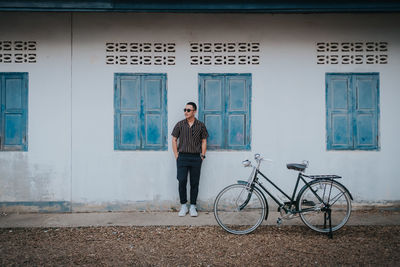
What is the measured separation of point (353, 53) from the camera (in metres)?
7.12

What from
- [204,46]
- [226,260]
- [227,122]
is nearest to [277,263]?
[226,260]

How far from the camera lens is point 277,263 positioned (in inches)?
179

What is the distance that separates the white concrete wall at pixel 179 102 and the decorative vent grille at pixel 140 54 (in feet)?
0.38

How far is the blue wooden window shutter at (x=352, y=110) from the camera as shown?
7.11 meters

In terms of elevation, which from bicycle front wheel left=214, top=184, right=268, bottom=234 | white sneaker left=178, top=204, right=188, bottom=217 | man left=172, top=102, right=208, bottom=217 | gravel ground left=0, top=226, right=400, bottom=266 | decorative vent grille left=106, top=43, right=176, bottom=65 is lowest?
gravel ground left=0, top=226, right=400, bottom=266

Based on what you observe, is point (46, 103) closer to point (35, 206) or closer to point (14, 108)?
point (14, 108)

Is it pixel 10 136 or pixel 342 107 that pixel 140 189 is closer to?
pixel 10 136

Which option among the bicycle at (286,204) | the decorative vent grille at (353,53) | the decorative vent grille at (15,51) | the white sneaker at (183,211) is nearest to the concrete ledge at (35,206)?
the white sneaker at (183,211)

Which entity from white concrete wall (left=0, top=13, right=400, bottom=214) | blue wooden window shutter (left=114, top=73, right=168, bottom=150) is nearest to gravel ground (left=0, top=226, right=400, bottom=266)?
white concrete wall (left=0, top=13, right=400, bottom=214)

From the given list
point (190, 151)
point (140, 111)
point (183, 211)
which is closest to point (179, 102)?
point (140, 111)

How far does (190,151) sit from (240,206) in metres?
1.53

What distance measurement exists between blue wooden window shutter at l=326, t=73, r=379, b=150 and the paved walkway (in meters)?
1.41

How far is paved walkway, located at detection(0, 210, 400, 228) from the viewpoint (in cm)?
625

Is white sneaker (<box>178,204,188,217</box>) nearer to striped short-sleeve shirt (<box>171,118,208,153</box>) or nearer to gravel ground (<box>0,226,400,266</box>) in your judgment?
gravel ground (<box>0,226,400,266</box>)
